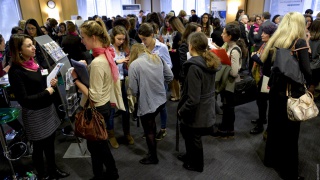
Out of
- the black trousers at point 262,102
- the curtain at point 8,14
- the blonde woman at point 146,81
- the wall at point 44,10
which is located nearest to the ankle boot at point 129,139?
the blonde woman at point 146,81

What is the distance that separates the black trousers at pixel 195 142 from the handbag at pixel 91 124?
749 millimetres

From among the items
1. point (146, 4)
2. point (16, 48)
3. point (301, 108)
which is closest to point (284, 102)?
point (301, 108)

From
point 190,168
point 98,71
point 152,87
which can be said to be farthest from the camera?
point 190,168

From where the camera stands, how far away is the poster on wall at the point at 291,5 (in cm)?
762

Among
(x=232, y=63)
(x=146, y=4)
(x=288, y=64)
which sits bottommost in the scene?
(x=232, y=63)

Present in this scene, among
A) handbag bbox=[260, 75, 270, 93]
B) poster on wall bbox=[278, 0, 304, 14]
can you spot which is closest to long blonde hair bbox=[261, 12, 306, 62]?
A: handbag bbox=[260, 75, 270, 93]

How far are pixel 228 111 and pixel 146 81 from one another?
116 cm

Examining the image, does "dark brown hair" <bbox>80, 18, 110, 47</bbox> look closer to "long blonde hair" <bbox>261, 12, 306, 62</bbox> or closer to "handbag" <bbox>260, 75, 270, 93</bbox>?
"long blonde hair" <bbox>261, 12, 306, 62</bbox>

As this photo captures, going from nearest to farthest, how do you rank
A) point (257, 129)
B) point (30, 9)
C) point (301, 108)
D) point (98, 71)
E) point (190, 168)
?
point (98, 71) < point (301, 108) < point (190, 168) < point (257, 129) < point (30, 9)

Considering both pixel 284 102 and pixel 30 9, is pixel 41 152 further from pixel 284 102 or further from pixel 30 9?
pixel 30 9

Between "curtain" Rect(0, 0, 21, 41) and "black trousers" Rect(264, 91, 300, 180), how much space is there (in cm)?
870

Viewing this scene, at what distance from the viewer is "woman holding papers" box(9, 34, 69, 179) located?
5.71 feet

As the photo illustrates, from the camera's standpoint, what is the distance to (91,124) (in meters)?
1.76

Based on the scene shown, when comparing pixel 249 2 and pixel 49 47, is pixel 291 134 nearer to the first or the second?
pixel 49 47
